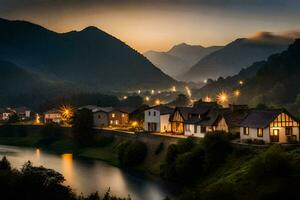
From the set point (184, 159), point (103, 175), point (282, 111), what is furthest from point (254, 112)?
point (103, 175)

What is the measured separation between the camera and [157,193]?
62938 mm

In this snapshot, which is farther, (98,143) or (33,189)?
(98,143)

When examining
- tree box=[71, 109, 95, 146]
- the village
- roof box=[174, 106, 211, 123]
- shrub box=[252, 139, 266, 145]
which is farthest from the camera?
tree box=[71, 109, 95, 146]

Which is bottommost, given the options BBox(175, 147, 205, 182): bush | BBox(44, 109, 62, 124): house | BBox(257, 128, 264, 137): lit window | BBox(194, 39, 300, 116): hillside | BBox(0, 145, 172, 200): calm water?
BBox(0, 145, 172, 200): calm water

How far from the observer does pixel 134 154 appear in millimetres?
85375

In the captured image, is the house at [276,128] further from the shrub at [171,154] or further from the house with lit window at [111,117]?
the house with lit window at [111,117]

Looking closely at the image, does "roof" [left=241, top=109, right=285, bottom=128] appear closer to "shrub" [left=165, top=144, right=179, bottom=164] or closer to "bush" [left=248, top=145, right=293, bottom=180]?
"shrub" [left=165, top=144, right=179, bottom=164]

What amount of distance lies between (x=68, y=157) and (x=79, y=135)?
1216 cm

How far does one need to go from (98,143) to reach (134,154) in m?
24.3

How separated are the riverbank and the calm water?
3.82 meters

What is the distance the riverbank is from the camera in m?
81.9

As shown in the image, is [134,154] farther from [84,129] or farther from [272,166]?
[272,166]

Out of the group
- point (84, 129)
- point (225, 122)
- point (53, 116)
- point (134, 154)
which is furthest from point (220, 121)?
point (53, 116)

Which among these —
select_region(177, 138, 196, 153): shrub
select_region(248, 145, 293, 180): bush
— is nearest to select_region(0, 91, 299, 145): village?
select_region(177, 138, 196, 153): shrub
